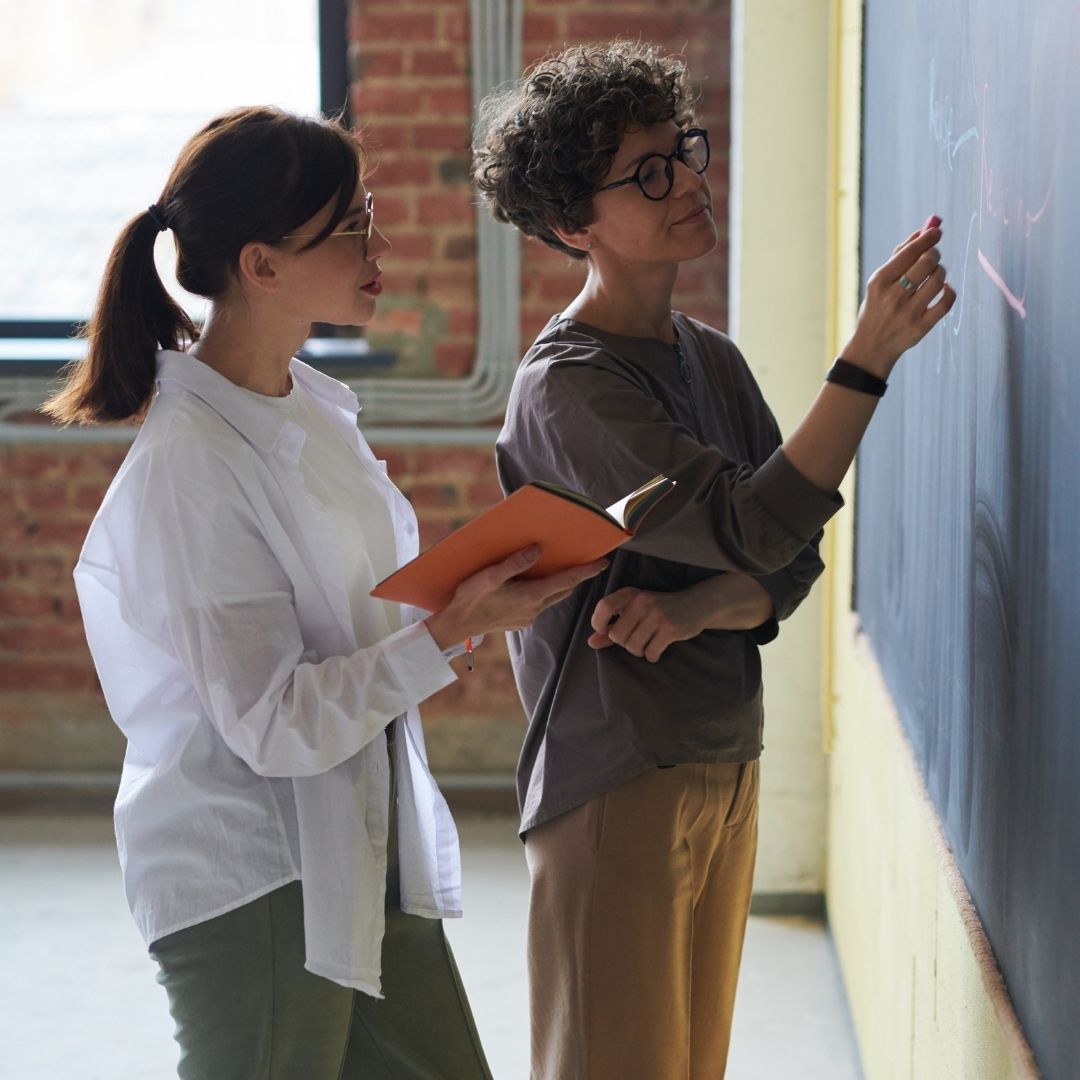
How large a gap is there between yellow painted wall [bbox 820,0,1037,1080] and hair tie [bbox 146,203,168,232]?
1105 mm

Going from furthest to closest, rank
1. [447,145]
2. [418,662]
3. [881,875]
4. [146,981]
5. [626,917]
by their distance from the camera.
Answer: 1. [447,145]
2. [146,981]
3. [881,875]
4. [626,917]
5. [418,662]

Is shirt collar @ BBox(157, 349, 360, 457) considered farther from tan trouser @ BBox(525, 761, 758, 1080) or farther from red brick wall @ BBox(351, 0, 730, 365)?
red brick wall @ BBox(351, 0, 730, 365)

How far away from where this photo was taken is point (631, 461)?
149cm

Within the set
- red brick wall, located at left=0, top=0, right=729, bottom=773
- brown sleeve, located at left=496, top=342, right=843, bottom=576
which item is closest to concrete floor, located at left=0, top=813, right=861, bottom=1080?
red brick wall, located at left=0, top=0, right=729, bottom=773

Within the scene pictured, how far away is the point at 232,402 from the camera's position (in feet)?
4.82

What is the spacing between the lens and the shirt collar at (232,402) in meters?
1.46

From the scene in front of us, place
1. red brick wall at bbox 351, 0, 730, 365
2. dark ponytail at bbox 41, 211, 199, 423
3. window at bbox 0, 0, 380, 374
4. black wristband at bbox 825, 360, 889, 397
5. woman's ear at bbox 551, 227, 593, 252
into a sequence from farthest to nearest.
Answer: window at bbox 0, 0, 380, 374 < red brick wall at bbox 351, 0, 730, 365 < woman's ear at bbox 551, 227, 593, 252 < dark ponytail at bbox 41, 211, 199, 423 < black wristband at bbox 825, 360, 889, 397

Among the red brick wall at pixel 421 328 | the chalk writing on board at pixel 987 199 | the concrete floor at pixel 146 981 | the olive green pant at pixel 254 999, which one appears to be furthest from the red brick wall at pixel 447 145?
the olive green pant at pixel 254 999

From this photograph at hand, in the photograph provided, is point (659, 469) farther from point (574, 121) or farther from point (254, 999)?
point (254, 999)

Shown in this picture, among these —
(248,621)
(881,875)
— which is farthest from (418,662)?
(881,875)

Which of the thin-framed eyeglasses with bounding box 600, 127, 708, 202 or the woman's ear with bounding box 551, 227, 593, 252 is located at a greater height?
the thin-framed eyeglasses with bounding box 600, 127, 708, 202

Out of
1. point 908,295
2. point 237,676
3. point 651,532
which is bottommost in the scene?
point 237,676

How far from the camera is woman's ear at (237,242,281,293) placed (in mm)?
1484

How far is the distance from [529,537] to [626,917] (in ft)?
1.51
